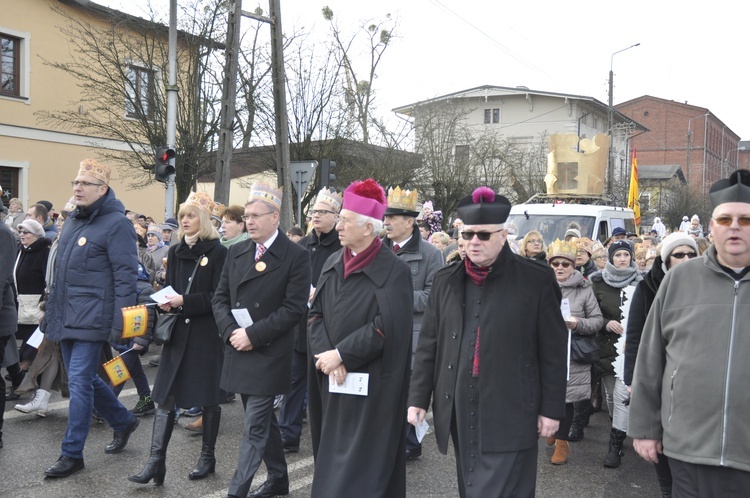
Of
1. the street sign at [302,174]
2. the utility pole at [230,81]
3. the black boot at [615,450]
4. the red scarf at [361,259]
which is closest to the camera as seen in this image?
the red scarf at [361,259]

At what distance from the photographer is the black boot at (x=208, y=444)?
5.57 m

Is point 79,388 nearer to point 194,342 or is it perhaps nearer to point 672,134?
point 194,342

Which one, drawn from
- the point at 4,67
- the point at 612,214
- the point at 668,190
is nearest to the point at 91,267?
the point at 612,214

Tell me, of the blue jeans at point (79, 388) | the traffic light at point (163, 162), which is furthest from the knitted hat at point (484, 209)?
the traffic light at point (163, 162)

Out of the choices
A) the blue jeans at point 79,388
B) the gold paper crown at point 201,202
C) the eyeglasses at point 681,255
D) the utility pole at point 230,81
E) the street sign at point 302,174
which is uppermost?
the utility pole at point 230,81

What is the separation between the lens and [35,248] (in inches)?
318

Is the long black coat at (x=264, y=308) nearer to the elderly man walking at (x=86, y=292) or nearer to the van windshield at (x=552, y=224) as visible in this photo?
the elderly man walking at (x=86, y=292)

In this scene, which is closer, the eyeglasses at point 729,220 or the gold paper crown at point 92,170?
the eyeglasses at point 729,220

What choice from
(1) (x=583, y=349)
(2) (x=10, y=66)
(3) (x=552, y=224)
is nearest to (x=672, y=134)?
(2) (x=10, y=66)

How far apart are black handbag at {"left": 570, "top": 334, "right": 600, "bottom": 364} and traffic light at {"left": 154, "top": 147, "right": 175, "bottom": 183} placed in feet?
34.1

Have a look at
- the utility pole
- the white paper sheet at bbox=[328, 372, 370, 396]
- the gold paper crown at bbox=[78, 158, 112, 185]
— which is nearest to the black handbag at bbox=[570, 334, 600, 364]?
the white paper sheet at bbox=[328, 372, 370, 396]

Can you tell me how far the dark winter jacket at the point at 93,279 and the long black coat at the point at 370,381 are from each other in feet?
6.13

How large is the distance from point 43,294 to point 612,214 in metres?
10.6

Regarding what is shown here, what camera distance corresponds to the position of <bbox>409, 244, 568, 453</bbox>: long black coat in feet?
12.0
